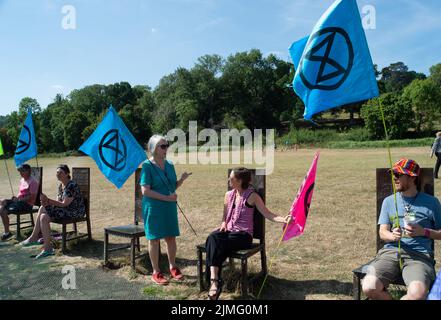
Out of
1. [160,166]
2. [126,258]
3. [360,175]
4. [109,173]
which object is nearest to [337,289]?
[160,166]

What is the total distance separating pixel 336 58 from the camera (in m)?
3.87

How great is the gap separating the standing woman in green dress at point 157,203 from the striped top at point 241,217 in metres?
0.85

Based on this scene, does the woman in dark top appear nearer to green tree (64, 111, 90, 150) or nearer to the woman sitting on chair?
the woman sitting on chair

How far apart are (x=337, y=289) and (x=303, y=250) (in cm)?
170

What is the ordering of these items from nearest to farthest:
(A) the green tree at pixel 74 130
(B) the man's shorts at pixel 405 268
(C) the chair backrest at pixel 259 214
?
(B) the man's shorts at pixel 405 268 → (C) the chair backrest at pixel 259 214 → (A) the green tree at pixel 74 130

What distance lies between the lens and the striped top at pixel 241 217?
4.59 meters

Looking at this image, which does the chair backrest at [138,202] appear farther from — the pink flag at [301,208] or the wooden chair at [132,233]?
the pink flag at [301,208]

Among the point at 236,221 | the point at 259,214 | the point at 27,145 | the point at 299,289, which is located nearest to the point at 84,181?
the point at 27,145

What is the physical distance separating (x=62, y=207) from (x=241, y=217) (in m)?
3.60

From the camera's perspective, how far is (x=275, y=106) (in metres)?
83.1

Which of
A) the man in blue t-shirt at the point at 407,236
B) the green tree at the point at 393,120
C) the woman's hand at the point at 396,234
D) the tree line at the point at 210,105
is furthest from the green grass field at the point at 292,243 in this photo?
the tree line at the point at 210,105
